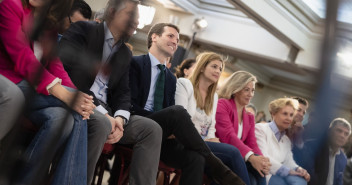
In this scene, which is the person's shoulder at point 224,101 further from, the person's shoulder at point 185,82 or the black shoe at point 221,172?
the black shoe at point 221,172

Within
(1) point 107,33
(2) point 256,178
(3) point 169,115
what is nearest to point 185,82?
(3) point 169,115

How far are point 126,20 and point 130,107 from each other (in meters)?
1.37

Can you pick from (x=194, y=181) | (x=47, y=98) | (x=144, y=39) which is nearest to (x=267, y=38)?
(x=194, y=181)

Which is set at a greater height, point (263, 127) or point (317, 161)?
point (317, 161)

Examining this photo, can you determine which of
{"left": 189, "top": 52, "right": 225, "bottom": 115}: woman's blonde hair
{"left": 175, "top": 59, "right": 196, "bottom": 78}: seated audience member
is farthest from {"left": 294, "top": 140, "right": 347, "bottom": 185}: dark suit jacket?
{"left": 175, "top": 59, "right": 196, "bottom": 78}: seated audience member

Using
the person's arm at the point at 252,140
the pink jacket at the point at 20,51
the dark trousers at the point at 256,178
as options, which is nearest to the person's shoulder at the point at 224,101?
the person's arm at the point at 252,140

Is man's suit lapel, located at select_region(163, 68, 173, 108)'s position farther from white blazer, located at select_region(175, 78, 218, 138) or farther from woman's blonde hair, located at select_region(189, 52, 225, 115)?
woman's blonde hair, located at select_region(189, 52, 225, 115)

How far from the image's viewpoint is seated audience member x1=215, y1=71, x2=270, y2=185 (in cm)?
214

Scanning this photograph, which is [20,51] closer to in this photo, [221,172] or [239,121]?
[221,172]

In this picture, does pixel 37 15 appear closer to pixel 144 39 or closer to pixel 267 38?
pixel 144 39

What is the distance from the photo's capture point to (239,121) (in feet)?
7.73

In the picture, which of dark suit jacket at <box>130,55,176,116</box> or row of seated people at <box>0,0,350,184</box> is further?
dark suit jacket at <box>130,55,176,116</box>

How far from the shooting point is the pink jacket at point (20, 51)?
37 cm

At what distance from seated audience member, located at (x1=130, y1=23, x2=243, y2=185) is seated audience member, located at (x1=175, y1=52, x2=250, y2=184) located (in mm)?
131
